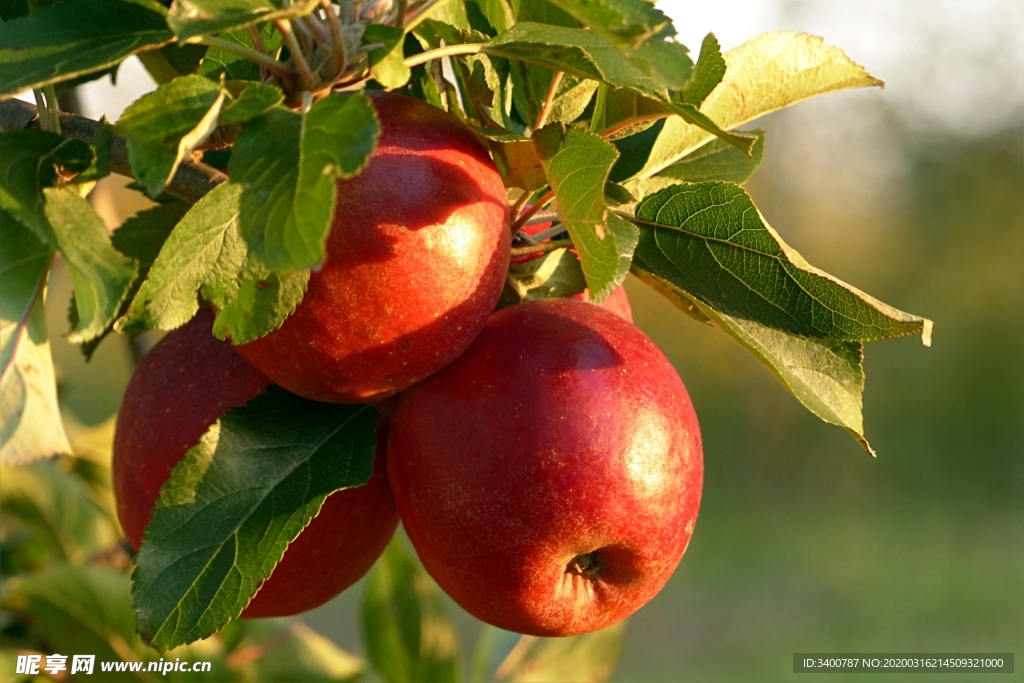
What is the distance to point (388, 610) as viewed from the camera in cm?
110

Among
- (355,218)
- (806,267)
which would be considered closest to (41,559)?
(355,218)

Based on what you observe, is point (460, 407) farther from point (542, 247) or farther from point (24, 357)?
point (24, 357)

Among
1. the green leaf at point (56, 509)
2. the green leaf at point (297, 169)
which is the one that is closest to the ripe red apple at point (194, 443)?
the green leaf at point (297, 169)

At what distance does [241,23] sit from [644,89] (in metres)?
0.20

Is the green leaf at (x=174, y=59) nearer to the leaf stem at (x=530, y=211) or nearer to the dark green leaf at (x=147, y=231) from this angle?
the dark green leaf at (x=147, y=231)

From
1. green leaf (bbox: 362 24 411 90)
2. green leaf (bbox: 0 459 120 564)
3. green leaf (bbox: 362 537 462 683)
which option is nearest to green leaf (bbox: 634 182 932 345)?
green leaf (bbox: 362 24 411 90)

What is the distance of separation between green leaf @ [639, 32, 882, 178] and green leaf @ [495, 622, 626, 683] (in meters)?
0.68

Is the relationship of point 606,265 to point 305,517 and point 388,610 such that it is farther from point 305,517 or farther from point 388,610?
point 388,610

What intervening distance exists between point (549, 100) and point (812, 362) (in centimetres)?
24

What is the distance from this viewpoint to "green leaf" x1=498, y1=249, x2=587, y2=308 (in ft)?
2.09

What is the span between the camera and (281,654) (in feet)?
3.60

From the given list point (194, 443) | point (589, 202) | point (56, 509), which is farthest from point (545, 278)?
point (56, 509)

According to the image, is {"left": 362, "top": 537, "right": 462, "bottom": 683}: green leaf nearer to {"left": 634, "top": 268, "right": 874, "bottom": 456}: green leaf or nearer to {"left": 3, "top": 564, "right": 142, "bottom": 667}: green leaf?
{"left": 3, "top": 564, "right": 142, "bottom": 667}: green leaf

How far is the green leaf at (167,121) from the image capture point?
0.42 meters
